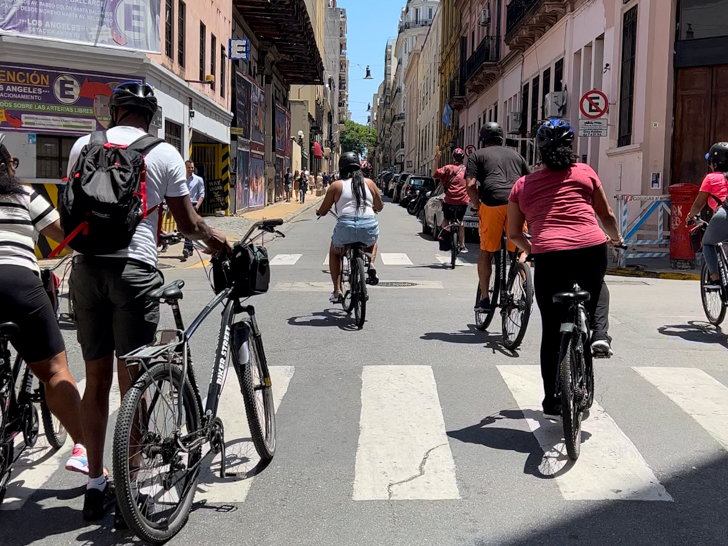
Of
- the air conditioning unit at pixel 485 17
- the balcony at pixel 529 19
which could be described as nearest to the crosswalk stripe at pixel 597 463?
the balcony at pixel 529 19

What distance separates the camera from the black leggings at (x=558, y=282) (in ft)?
16.2

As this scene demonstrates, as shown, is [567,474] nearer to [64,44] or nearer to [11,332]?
[11,332]

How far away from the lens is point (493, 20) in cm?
3662

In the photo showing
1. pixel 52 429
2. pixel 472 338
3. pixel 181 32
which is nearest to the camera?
pixel 52 429

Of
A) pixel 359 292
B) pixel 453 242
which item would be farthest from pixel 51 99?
pixel 359 292

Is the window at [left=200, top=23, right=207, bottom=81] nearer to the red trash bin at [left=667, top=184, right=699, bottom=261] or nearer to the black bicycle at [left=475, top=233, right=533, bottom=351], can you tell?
the red trash bin at [left=667, top=184, right=699, bottom=261]

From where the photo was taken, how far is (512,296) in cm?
746

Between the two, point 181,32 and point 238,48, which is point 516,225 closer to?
point 181,32

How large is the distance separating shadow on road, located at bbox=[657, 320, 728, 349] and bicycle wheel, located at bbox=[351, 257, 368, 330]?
9.64ft

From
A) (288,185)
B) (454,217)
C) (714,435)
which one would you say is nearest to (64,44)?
(454,217)

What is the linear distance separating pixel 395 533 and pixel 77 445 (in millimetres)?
1681

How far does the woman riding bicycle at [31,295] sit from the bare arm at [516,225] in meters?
2.69

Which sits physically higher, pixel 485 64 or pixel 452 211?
pixel 485 64

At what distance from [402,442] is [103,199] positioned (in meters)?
2.30
